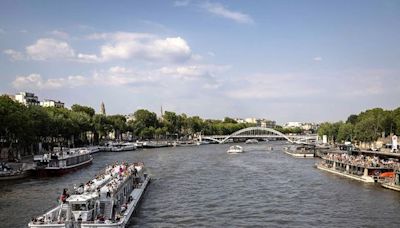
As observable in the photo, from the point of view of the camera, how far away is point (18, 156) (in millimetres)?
73312

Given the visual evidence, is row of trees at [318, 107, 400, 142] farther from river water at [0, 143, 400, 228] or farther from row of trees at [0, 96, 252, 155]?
row of trees at [0, 96, 252, 155]

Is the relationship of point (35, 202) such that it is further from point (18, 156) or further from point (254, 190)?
point (18, 156)

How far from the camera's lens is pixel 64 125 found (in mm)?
99750

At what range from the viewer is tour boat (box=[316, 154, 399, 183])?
5284 cm

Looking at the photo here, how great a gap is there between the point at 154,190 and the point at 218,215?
1303 centimetres

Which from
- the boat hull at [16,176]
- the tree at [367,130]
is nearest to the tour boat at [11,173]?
the boat hull at [16,176]

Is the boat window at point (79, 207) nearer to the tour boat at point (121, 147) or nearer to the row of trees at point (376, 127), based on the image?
the row of trees at point (376, 127)

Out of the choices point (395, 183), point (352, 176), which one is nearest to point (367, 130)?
point (352, 176)

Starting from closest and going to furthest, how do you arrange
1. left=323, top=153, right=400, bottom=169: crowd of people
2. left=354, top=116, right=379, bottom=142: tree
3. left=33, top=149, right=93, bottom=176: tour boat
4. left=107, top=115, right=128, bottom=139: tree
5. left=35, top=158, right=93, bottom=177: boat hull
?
left=323, top=153, right=400, bottom=169: crowd of people < left=35, top=158, right=93, bottom=177: boat hull < left=33, top=149, right=93, bottom=176: tour boat < left=354, top=116, right=379, bottom=142: tree < left=107, top=115, right=128, bottom=139: tree

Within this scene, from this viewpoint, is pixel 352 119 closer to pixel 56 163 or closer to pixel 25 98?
pixel 25 98

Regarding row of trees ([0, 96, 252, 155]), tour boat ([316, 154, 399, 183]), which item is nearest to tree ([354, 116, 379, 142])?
tour boat ([316, 154, 399, 183])

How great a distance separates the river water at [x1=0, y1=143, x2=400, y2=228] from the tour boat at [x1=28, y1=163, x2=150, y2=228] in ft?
6.78

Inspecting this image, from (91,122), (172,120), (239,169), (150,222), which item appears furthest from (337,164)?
(172,120)

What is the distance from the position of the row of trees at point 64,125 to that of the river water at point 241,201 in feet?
50.9
